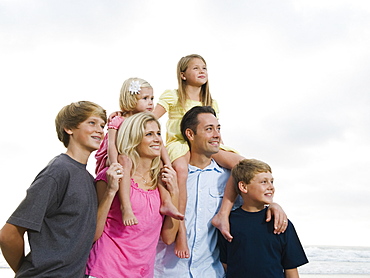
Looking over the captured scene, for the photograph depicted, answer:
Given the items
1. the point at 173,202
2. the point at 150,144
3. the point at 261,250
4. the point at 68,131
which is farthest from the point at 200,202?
the point at 68,131

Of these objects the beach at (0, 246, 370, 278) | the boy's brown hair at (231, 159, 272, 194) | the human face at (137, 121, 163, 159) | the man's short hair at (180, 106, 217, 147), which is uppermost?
the man's short hair at (180, 106, 217, 147)

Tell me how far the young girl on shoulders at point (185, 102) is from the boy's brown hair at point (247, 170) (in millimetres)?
152

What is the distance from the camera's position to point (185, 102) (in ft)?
16.0

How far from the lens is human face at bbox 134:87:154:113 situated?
4375mm

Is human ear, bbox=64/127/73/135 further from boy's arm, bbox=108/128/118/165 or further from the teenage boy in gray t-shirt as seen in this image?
boy's arm, bbox=108/128/118/165

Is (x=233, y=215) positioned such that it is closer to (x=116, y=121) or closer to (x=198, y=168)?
(x=198, y=168)

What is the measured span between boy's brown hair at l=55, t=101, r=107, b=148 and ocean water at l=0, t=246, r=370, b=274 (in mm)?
9737

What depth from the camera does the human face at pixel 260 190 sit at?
387 cm

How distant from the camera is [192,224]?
4090 millimetres

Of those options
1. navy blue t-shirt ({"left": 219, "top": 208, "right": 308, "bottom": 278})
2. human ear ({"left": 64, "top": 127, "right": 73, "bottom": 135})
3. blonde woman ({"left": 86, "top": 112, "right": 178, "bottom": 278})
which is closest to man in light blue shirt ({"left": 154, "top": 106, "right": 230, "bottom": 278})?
navy blue t-shirt ({"left": 219, "top": 208, "right": 308, "bottom": 278})

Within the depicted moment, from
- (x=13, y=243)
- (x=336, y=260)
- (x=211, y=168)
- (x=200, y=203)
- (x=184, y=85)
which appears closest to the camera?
(x=13, y=243)

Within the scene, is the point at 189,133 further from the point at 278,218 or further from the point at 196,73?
the point at 278,218

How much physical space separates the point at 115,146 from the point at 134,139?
26cm

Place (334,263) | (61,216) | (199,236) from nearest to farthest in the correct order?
(61,216), (199,236), (334,263)
